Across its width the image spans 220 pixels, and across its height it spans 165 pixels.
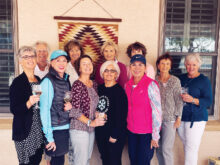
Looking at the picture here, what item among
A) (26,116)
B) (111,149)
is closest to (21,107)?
(26,116)

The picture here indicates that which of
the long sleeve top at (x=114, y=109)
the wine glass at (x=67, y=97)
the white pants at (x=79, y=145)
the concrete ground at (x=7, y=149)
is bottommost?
the concrete ground at (x=7, y=149)

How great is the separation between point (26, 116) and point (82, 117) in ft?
1.83

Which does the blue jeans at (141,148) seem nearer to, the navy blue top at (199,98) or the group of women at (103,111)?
the group of women at (103,111)

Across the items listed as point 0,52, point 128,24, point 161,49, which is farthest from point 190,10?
point 0,52

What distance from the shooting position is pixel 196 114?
2.53 meters

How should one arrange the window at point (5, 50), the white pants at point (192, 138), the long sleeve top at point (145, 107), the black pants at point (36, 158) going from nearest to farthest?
1. the black pants at point (36, 158)
2. the long sleeve top at point (145, 107)
3. the white pants at point (192, 138)
4. the window at point (5, 50)

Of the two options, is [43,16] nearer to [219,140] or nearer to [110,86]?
[110,86]

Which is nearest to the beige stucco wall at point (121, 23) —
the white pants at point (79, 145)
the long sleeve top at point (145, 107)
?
the long sleeve top at point (145, 107)

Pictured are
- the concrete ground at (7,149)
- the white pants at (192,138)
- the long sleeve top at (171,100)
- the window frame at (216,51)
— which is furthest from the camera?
the window frame at (216,51)

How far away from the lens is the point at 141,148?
2.21m

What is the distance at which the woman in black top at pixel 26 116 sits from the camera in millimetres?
1877

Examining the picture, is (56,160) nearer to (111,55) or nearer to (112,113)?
(112,113)

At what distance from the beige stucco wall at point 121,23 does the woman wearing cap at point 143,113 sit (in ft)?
2.94

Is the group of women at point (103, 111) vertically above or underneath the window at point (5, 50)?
underneath
